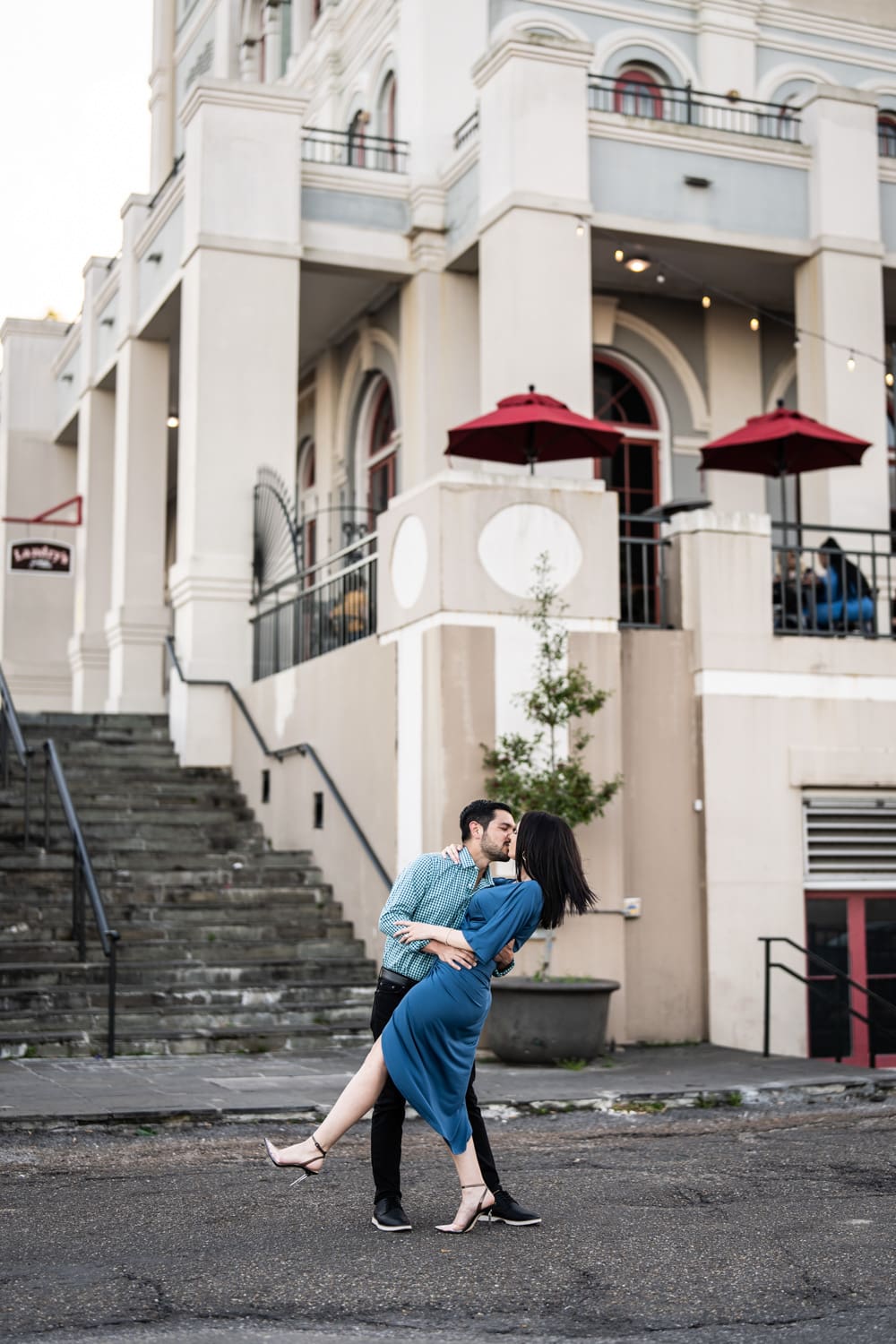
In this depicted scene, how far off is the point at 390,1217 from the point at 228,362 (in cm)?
1386

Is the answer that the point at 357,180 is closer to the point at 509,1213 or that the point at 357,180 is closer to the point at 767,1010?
the point at 767,1010

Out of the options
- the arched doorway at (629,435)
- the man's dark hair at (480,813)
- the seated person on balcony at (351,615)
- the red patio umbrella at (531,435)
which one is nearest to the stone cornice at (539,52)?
the red patio umbrella at (531,435)

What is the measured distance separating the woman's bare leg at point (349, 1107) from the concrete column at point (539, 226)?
11.8 meters

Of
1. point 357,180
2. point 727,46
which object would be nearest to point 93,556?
point 357,180

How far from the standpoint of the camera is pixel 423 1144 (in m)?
8.56

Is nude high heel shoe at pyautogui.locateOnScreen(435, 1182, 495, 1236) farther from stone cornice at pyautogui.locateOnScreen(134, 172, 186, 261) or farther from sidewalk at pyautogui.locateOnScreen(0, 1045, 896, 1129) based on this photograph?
stone cornice at pyautogui.locateOnScreen(134, 172, 186, 261)

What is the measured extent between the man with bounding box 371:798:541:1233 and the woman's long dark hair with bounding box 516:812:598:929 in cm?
10

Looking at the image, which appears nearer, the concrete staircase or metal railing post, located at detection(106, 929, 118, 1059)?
metal railing post, located at detection(106, 929, 118, 1059)

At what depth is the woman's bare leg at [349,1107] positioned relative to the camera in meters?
6.23

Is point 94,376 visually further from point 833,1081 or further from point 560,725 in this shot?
point 833,1081

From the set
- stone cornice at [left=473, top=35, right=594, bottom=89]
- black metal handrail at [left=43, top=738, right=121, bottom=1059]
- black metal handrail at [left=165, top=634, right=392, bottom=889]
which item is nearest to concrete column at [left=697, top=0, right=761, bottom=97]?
stone cornice at [left=473, top=35, right=594, bottom=89]

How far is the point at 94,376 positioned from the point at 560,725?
→ 14220 mm

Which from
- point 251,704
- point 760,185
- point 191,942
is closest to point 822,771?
point 191,942

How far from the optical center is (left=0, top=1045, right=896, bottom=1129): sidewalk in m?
9.02
